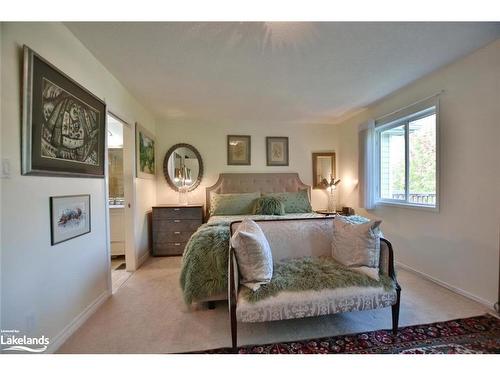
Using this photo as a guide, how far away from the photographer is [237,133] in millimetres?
4371

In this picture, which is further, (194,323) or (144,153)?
(144,153)

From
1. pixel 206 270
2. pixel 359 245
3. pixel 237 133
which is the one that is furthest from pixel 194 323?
pixel 237 133

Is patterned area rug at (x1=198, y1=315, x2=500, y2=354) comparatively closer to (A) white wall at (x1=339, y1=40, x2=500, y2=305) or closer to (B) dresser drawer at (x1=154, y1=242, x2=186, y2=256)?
(A) white wall at (x1=339, y1=40, x2=500, y2=305)

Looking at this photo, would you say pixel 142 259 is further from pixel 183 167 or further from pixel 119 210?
pixel 183 167

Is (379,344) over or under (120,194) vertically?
under

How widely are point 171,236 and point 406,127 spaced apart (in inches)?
156

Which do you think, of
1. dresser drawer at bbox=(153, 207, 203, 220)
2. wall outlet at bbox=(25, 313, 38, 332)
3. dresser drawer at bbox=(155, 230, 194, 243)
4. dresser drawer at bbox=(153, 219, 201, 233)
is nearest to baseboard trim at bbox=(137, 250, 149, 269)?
dresser drawer at bbox=(155, 230, 194, 243)

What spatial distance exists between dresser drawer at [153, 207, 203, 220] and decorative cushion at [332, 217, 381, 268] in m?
2.43

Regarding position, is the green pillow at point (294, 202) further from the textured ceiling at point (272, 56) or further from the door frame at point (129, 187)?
the door frame at point (129, 187)
